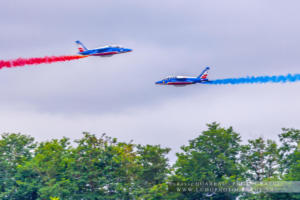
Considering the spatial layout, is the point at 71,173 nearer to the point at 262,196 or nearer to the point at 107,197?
the point at 107,197

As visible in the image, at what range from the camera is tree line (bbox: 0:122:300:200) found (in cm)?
12325

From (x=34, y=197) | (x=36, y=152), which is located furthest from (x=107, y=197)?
(x=36, y=152)

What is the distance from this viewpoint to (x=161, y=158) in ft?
408

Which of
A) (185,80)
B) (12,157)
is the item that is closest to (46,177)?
(12,157)

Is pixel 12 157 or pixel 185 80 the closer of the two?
pixel 185 80

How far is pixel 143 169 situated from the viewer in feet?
407

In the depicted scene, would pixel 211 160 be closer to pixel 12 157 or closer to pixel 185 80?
pixel 185 80

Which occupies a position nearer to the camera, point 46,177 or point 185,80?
point 185,80

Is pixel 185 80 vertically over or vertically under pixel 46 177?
over

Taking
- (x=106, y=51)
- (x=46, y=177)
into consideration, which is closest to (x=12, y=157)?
(x=46, y=177)

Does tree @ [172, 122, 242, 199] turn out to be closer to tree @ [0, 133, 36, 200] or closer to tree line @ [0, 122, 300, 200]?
tree line @ [0, 122, 300, 200]

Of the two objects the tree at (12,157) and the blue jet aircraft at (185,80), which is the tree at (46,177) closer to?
the tree at (12,157)

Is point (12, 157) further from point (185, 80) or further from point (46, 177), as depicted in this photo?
point (185, 80)

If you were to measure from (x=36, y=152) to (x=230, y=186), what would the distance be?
1522 inches
